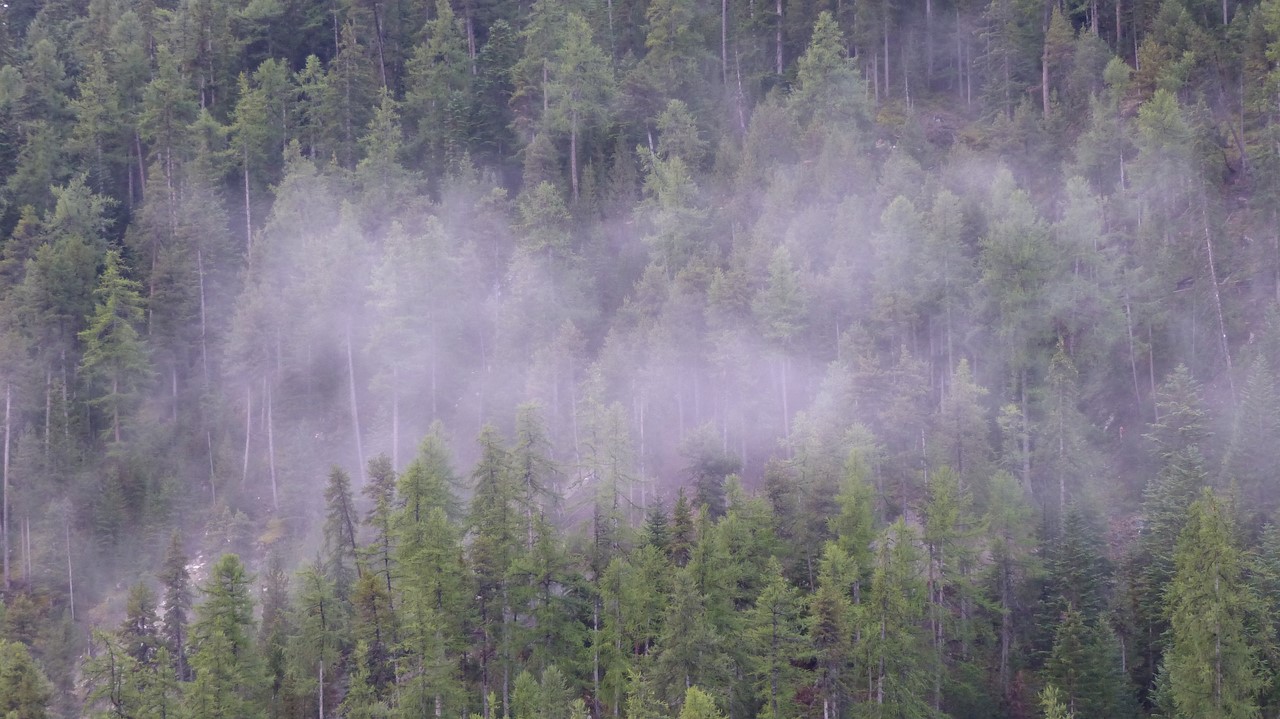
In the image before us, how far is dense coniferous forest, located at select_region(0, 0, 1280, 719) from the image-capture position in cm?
4438

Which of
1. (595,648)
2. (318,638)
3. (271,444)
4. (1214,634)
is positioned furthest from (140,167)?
(1214,634)

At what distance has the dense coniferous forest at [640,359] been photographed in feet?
146

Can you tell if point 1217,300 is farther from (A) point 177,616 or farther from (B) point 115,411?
(B) point 115,411

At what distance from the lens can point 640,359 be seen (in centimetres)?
6219

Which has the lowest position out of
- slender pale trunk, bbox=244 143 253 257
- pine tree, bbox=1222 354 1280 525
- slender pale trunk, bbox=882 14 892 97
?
pine tree, bbox=1222 354 1280 525

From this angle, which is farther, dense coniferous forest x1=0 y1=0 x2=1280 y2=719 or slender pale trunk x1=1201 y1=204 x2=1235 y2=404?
slender pale trunk x1=1201 y1=204 x2=1235 y2=404

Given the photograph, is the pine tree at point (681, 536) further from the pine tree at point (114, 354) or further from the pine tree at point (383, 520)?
the pine tree at point (114, 354)

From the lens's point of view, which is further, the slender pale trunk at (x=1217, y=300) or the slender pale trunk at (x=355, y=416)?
the slender pale trunk at (x=355, y=416)

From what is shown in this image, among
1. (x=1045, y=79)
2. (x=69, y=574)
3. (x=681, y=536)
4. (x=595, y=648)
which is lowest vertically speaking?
(x=69, y=574)

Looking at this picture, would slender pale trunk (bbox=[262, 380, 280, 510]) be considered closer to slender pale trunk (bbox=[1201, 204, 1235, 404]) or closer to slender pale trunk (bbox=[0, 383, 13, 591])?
slender pale trunk (bbox=[0, 383, 13, 591])

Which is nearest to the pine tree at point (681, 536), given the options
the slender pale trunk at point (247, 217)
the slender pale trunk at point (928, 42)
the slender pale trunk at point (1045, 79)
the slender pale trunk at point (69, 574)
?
the slender pale trunk at point (69, 574)

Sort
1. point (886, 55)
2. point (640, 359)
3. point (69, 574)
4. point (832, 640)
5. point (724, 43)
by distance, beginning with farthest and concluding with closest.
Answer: point (724, 43)
point (886, 55)
point (69, 574)
point (640, 359)
point (832, 640)

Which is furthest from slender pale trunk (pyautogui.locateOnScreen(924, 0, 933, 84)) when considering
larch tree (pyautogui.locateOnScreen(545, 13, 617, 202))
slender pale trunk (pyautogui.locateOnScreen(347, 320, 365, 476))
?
slender pale trunk (pyautogui.locateOnScreen(347, 320, 365, 476))

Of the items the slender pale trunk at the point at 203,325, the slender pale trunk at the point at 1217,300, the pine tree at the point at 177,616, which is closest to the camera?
the pine tree at the point at 177,616
